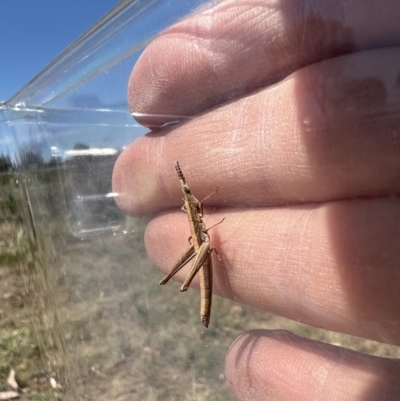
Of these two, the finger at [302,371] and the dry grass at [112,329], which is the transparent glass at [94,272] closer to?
the dry grass at [112,329]

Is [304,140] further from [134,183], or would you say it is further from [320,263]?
[134,183]

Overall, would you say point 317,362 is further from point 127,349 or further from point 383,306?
point 127,349

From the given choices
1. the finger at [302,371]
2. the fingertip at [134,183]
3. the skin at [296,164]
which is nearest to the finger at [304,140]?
the skin at [296,164]

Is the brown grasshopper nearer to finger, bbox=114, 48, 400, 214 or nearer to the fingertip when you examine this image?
finger, bbox=114, 48, 400, 214

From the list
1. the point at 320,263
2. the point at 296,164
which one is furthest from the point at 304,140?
the point at 320,263

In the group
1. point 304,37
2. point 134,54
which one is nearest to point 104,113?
point 134,54
